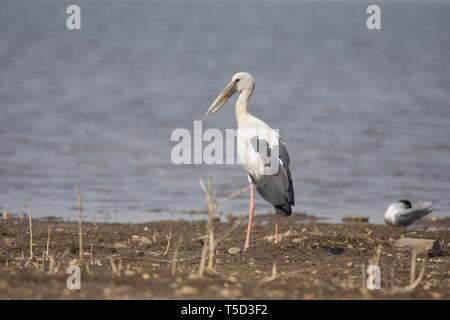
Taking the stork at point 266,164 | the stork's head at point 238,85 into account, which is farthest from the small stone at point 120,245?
the stork's head at point 238,85

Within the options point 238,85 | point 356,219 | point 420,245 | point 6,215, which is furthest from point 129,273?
point 356,219

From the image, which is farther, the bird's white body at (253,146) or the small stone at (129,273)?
the bird's white body at (253,146)

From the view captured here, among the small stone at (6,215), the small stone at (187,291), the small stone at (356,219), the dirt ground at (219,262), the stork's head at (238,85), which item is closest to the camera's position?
the small stone at (187,291)

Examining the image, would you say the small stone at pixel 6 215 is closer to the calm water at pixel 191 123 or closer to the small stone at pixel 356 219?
the calm water at pixel 191 123

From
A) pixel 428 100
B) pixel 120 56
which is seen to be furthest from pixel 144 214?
pixel 120 56

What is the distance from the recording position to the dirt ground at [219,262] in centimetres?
686

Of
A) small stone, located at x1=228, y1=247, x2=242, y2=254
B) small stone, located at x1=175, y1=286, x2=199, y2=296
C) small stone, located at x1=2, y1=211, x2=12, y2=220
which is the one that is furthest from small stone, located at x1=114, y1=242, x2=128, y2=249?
small stone, located at x1=175, y1=286, x2=199, y2=296

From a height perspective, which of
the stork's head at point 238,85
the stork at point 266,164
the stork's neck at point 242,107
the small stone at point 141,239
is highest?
the stork's head at point 238,85

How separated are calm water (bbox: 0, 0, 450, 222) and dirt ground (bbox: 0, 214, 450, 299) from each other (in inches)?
65.6

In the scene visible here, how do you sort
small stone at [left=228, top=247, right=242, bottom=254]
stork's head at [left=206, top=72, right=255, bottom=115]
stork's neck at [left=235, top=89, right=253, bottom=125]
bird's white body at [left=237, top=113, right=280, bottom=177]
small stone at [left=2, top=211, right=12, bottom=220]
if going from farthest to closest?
small stone at [left=2, top=211, right=12, bottom=220] → stork's head at [left=206, top=72, right=255, bottom=115] → stork's neck at [left=235, top=89, right=253, bottom=125] → bird's white body at [left=237, top=113, right=280, bottom=177] → small stone at [left=228, top=247, right=242, bottom=254]

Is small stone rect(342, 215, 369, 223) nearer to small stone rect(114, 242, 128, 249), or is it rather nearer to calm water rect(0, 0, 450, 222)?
calm water rect(0, 0, 450, 222)

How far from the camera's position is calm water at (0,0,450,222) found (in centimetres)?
1494

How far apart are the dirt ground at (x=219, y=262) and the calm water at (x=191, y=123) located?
5.47ft

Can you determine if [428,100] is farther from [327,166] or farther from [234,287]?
[234,287]
